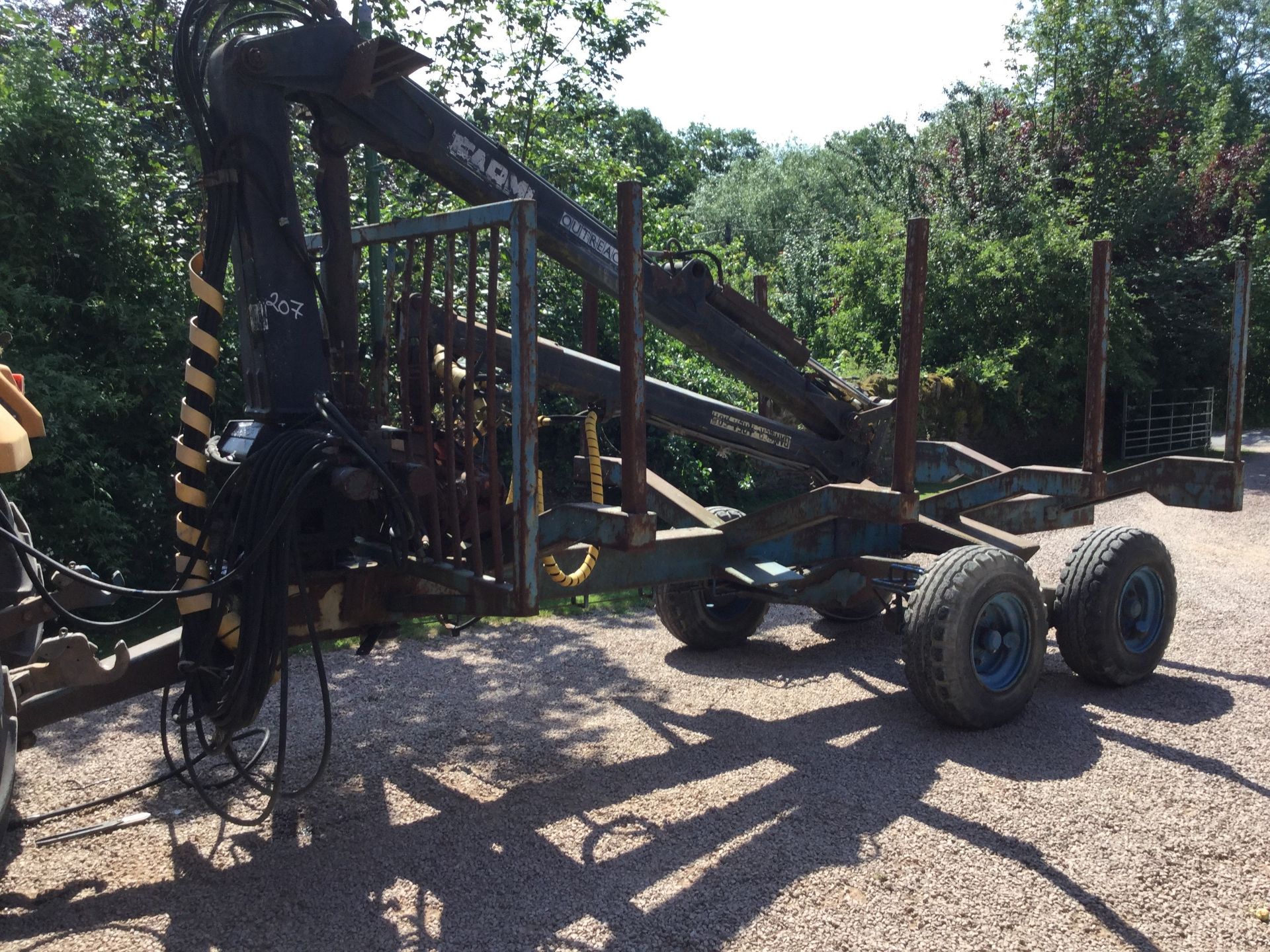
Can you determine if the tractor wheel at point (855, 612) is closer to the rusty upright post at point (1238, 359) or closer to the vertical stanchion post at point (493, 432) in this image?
the rusty upright post at point (1238, 359)

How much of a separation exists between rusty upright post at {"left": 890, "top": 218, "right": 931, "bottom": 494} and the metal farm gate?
14145mm

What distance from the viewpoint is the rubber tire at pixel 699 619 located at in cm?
654

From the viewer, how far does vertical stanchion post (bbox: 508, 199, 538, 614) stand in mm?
3678

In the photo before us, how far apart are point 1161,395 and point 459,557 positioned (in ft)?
56.2

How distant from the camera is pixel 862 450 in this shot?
651 cm

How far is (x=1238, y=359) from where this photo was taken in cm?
641

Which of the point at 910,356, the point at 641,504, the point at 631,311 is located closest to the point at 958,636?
the point at 910,356

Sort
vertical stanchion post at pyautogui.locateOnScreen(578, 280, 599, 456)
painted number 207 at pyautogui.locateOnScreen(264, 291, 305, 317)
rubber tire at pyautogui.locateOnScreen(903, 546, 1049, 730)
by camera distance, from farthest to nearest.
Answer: vertical stanchion post at pyautogui.locateOnScreen(578, 280, 599, 456) < rubber tire at pyautogui.locateOnScreen(903, 546, 1049, 730) < painted number 207 at pyautogui.locateOnScreen(264, 291, 305, 317)

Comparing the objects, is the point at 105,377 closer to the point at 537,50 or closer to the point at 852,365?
the point at 537,50

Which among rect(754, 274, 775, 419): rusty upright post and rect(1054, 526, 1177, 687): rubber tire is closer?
rect(1054, 526, 1177, 687): rubber tire

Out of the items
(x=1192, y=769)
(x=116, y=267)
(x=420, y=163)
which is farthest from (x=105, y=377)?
(x=1192, y=769)

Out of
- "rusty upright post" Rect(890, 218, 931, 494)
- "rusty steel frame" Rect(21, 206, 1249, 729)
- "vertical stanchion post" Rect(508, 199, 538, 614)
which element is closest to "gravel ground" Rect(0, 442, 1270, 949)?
"rusty steel frame" Rect(21, 206, 1249, 729)

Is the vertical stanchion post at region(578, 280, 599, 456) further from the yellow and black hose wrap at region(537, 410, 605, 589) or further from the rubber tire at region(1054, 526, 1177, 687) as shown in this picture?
the rubber tire at region(1054, 526, 1177, 687)

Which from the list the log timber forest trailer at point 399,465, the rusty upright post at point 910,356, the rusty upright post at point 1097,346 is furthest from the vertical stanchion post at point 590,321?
the rusty upright post at point 1097,346
